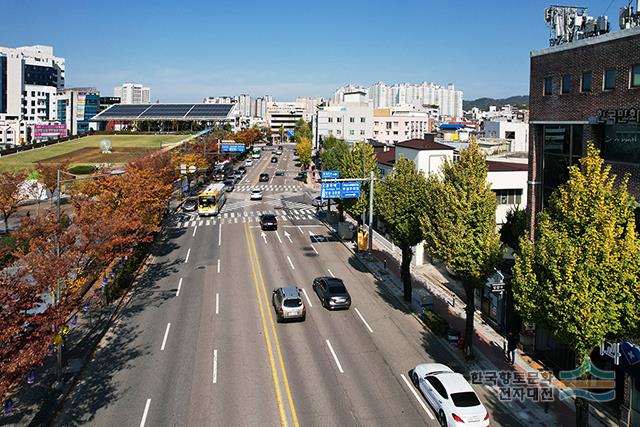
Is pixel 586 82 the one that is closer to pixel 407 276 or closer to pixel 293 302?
pixel 407 276

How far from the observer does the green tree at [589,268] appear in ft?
56.3

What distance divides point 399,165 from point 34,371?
25250 millimetres

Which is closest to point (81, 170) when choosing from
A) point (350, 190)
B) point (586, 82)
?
point (350, 190)

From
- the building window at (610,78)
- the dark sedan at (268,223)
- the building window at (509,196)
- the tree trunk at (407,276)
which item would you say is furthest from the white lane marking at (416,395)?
the dark sedan at (268,223)

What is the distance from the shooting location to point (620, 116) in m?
22.7

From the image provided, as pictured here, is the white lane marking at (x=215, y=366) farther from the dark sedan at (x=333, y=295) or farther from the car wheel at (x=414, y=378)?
the dark sedan at (x=333, y=295)

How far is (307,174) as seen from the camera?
121m

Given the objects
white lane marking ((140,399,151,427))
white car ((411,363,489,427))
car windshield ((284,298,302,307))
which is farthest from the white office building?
white lane marking ((140,399,151,427))

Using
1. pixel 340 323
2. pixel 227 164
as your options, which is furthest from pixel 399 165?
pixel 227 164

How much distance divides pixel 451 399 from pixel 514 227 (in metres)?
20.9

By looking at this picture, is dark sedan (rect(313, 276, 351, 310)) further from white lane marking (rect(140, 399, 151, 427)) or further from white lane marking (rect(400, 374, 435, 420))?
white lane marking (rect(140, 399, 151, 427))

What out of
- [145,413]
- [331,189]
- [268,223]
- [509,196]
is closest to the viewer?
[145,413]

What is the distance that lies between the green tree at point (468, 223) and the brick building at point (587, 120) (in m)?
3.98

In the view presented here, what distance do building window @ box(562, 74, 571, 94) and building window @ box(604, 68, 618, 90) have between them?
249 cm
